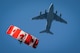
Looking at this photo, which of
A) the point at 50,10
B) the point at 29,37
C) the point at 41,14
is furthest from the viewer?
the point at 41,14

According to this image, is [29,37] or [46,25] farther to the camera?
[46,25]

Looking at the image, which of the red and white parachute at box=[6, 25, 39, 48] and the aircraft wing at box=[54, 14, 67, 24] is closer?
the red and white parachute at box=[6, 25, 39, 48]

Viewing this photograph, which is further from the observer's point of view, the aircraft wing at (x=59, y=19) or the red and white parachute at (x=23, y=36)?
the aircraft wing at (x=59, y=19)

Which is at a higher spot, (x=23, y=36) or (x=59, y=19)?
(x=59, y=19)

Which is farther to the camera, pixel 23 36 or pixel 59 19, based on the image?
pixel 59 19

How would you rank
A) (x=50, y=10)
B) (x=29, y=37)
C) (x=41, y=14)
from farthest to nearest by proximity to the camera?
(x=41, y=14) < (x=50, y=10) < (x=29, y=37)

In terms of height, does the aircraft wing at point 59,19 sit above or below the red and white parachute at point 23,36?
above

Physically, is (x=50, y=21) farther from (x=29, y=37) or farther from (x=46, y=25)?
(x=29, y=37)

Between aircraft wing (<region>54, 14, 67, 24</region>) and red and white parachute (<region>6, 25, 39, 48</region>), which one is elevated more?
aircraft wing (<region>54, 14, 67, 24</region>)

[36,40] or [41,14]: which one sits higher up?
[41,14]

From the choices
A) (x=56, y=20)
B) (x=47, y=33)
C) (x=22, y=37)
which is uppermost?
(x=56, y=20)

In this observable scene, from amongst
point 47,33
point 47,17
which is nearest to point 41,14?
point 47,17
